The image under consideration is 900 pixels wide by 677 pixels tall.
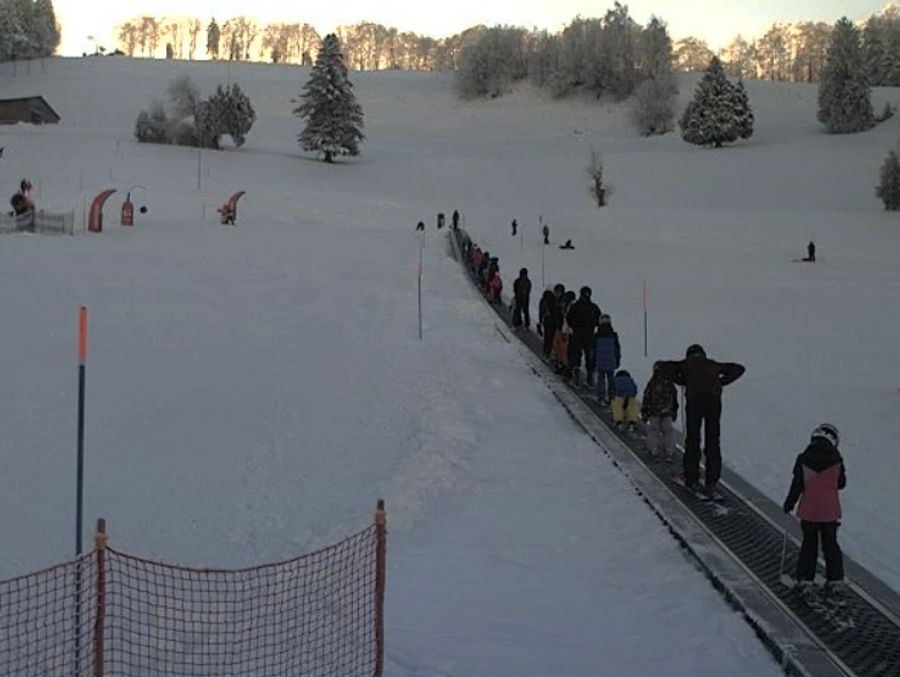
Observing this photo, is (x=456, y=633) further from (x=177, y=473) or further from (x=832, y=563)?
(x=177, y=473)

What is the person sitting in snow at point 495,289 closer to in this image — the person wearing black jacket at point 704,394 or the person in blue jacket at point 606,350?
the person in blue jacket at point 606,350

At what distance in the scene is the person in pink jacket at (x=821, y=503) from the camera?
693cm

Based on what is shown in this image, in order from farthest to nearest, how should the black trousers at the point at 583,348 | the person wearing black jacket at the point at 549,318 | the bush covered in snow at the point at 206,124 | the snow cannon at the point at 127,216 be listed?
the bush covered in snow at the point at 206,124, the snow cannon at the point at 127,216, the person wearing black jacket at the point at 549,318, the black trousers at the point at 583,348

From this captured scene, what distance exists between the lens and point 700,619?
6617 millimetres

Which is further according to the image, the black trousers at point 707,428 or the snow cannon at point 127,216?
the snow cannon at point 127,216

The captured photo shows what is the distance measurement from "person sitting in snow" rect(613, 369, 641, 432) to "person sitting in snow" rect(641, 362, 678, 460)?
121 cm

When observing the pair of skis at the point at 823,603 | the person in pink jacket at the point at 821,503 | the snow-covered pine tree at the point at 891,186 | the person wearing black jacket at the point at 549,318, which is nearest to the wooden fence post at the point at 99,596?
the pair of skis at the point at 823,603

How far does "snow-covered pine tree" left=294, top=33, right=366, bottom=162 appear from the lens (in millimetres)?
68625

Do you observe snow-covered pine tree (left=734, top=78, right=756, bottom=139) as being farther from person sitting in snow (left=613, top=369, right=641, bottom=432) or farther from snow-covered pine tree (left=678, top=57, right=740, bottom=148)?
person sitting in snow (left=613, top=369, right=641, bottom=432)

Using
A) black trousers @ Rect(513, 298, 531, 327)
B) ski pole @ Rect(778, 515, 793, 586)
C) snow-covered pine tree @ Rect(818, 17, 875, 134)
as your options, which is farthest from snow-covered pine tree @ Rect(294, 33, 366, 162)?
ski pole @ Rect(778, 515, 793, 586)

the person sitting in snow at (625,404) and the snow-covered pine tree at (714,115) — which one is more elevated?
the snow-covered pine tree at (714,115)

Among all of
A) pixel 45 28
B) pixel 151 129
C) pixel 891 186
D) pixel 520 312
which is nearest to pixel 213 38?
Result: pixel 45 28

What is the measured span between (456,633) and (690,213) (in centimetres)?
4496

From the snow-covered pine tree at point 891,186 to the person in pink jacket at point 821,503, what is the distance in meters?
47.1
